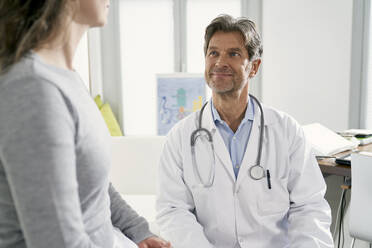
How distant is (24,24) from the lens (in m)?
0.54

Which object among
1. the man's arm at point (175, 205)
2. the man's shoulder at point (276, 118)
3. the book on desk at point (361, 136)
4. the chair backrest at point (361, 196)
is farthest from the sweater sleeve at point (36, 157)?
the book on desk at point (361, 136)

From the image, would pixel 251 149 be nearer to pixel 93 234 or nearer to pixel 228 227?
pixel 228 227

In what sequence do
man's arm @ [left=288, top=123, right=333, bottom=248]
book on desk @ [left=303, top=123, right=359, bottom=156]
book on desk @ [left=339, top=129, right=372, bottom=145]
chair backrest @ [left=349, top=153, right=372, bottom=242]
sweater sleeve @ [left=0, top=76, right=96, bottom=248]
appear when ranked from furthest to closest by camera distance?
1. book on desk @ [left=339, top=129, right=372, bottom=145]
2. book on desk @ [left=303, top=123, right=359, bottom=156]
3. chair backrest @ [left=349, top=153, right=372, bottom=242]
4. man's arm @ [left=288, top=123, right=333, bottom=248]
5. sweater sleeve @ [left=0, top=76, right=96, bottom=248]

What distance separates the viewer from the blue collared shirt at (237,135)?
54.9 inches

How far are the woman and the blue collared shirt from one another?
0.81 m

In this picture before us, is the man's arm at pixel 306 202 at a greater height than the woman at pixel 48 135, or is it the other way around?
the woman at pixel 48 135

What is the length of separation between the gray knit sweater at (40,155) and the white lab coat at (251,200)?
819 mm

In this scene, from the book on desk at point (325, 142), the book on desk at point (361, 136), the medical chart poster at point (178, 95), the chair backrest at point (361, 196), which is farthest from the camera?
the medical chart poster at point (178, 95)

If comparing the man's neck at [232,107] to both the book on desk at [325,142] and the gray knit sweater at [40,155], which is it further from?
the gray knit sweater at [40,155]

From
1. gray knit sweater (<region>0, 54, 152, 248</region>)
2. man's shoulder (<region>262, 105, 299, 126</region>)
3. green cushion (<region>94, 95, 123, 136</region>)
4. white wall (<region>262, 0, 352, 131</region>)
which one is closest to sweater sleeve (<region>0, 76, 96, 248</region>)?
gray knit sweater (<region>0, 54, 152, 248</region>)

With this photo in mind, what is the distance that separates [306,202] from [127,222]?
2.61 feet

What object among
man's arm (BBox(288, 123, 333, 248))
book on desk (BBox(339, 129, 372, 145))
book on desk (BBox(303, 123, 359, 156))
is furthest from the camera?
book on desk (BBox(339, 129, 372, 145))

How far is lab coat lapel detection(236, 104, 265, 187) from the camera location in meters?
1.33

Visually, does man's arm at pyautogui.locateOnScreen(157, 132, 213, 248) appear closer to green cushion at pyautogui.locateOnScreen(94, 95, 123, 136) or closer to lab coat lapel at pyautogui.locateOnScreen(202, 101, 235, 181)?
lab coat lapel at pyautogui.locateOnScreen(202, 101, 235, 181)
